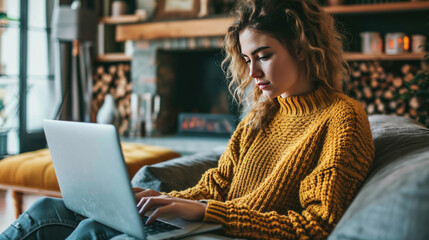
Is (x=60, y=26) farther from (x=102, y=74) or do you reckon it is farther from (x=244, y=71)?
(x=244, y=71)

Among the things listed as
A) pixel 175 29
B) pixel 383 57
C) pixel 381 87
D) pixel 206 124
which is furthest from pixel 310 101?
pixel 175 29

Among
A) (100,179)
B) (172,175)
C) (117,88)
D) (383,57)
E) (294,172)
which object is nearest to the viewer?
(100,179)

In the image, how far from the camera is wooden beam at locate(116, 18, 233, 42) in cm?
387

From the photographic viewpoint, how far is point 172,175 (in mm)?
1575

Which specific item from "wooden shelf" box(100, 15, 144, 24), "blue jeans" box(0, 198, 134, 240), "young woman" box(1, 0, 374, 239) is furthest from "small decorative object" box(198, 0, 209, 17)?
"blue jeans" box(0, 198, 134, 240)

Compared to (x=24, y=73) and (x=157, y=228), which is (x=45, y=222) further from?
(x=24, y=73)

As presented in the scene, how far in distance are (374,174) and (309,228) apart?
21cm

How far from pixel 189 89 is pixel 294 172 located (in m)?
3.48

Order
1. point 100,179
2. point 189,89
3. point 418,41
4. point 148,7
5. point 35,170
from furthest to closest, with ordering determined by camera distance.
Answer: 1. point 189,89
2. point 148,7
3. point 418,41
4. point 35,170
5. point 100,179

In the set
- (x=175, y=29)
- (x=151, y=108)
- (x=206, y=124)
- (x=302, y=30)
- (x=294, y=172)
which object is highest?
(x=175, y=29)

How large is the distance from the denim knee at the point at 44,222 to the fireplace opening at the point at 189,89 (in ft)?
9.70

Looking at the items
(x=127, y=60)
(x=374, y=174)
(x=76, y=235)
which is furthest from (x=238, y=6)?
(x=127, y=60)

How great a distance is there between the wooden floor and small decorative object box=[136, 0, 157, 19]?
2.17 m

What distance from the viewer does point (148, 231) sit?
94 cm
